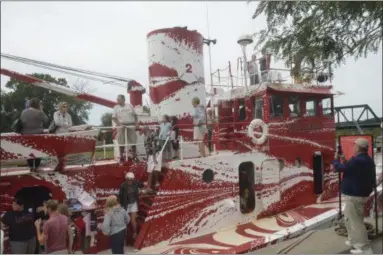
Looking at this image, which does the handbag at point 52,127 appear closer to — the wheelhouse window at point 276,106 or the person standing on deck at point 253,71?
the wheelhouse window at point 276,106

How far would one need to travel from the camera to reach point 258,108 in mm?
8695

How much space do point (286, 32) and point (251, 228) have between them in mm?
4038

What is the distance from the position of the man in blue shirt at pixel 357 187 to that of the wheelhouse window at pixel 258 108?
137 inches

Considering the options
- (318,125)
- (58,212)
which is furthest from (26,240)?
(318,125)

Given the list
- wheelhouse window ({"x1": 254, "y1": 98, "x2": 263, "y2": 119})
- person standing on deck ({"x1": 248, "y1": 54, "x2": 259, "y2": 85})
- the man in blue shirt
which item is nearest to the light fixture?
person standing on deck ({"x1": 248, "y1": 54, "x2": 259, "y2": 85})

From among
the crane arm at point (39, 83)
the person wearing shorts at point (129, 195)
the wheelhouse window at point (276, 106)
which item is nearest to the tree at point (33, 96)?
the crane arm at point (39, 83)

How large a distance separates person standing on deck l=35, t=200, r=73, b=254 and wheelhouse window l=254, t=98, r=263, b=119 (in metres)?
5.32

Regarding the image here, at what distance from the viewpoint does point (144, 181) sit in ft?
23.4

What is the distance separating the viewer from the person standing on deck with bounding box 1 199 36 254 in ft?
15.9

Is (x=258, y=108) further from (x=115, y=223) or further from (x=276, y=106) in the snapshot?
(x=115, y=223)

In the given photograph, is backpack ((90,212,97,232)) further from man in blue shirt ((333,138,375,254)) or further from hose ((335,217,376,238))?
hose ((335,217,376,238))

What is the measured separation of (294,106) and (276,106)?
0.71 metres

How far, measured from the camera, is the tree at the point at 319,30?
14.2 feet

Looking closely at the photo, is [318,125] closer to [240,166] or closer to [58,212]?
[240,166]
